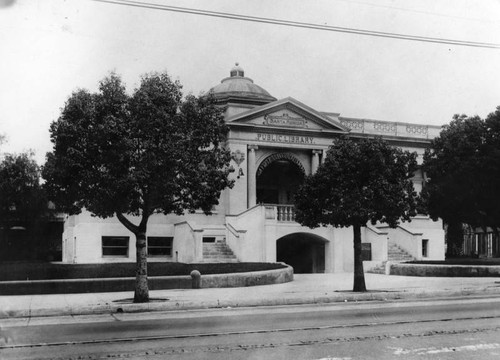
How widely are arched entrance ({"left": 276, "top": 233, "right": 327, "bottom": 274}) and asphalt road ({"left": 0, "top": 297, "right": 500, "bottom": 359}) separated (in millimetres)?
17678

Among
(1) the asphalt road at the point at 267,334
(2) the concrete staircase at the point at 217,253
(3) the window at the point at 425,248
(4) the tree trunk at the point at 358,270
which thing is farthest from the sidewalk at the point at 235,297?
(3) the window at the point at 425,248

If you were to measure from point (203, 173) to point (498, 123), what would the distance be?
23.4m

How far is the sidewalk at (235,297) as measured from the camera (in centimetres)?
1689

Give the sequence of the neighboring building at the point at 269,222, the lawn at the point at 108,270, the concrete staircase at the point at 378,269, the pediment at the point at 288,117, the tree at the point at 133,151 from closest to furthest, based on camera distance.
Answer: the tree at the point at 133,151 < the lawn at the point at 108,270 < the concrete staircase at the point at 378,269 < the neighboring building at the point at 269,222 < the pediment at the point at 288,117

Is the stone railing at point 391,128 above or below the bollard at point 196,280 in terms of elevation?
above

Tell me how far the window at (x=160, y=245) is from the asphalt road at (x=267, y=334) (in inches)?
758

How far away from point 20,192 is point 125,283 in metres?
22.7

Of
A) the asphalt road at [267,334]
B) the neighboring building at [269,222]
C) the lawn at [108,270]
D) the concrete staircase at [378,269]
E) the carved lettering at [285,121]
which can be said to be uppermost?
the carved lettering at [285,121]

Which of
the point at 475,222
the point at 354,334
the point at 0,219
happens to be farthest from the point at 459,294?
the point at 0,219

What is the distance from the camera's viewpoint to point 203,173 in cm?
1833

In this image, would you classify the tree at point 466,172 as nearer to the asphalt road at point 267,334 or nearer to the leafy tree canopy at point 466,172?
the leafy tree canopy at point 466,172

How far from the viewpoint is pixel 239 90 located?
44.5 m

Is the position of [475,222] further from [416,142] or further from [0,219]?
[0,219]

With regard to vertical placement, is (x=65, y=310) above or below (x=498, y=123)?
below
